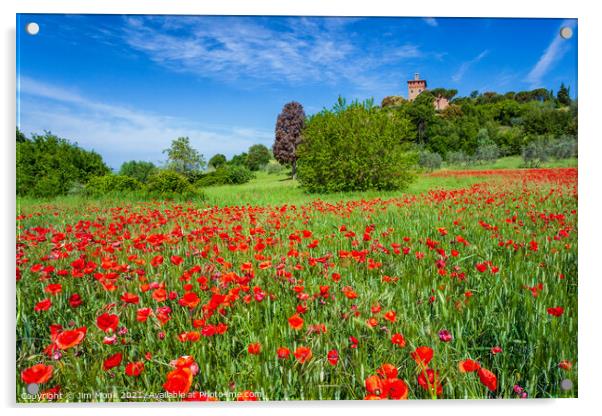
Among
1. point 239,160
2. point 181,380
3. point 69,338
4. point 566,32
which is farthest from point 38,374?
point 566,32

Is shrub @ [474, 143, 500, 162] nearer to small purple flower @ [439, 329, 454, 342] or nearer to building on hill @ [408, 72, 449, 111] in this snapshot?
building on hill @ [408, 72, 449, 111]

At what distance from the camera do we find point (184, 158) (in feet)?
9.96

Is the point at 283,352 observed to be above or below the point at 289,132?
below

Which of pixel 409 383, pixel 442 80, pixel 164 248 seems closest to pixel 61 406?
pixel 164 248

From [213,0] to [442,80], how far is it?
75.4 inches

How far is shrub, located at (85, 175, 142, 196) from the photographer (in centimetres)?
301

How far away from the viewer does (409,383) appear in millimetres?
1881

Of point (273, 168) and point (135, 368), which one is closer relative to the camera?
point (135, 368)

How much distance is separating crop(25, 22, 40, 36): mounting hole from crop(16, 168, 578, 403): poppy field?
1.28 meters

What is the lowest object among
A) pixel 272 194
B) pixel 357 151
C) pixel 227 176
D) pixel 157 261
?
pixel 157 261

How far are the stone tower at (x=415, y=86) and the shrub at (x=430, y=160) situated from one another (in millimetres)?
569

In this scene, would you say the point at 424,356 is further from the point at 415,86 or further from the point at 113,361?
the point at 415,86

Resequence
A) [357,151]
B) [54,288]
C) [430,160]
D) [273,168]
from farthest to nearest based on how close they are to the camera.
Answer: [357,151]
[430,160]
[273,168]
[54,288]

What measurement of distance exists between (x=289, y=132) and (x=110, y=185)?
1525mm
